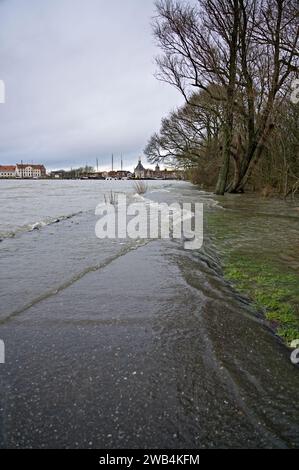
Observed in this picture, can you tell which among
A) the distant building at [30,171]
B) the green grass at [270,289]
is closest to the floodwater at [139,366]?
the green grass at [270,289]

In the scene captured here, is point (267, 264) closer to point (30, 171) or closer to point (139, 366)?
point (139, 366)

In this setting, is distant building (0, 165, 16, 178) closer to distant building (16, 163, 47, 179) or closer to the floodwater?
distant building (16, 163, 47, 179)

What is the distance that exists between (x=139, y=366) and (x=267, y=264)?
364cm

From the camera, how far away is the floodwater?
2027mm

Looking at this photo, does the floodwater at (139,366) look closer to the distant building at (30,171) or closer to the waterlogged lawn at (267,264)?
the waterlogged lawn at (267,264)

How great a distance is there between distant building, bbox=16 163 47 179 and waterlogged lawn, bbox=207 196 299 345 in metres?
149

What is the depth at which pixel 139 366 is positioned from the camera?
2688 mm

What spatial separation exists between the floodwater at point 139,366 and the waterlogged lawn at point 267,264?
10.1 inches

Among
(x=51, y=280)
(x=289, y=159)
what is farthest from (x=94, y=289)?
(x=289, y=159)

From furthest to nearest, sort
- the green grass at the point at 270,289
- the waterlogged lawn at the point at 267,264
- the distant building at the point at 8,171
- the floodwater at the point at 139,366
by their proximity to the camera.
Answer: the distant building at the point at 8,171 → the waterlogged lawn at the point at 267,264 → the green grass at the point at 270,289 → the floodwater at the point at 139,366

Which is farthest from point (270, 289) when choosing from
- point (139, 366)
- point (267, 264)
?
point (139, 366)

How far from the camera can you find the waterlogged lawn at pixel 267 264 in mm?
3688

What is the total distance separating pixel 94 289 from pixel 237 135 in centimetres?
2196

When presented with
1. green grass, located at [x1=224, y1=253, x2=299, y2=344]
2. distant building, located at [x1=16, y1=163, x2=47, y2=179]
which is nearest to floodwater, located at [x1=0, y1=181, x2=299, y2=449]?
green grass, located at [x1=224, y1=253, x2=299, y2=344]
